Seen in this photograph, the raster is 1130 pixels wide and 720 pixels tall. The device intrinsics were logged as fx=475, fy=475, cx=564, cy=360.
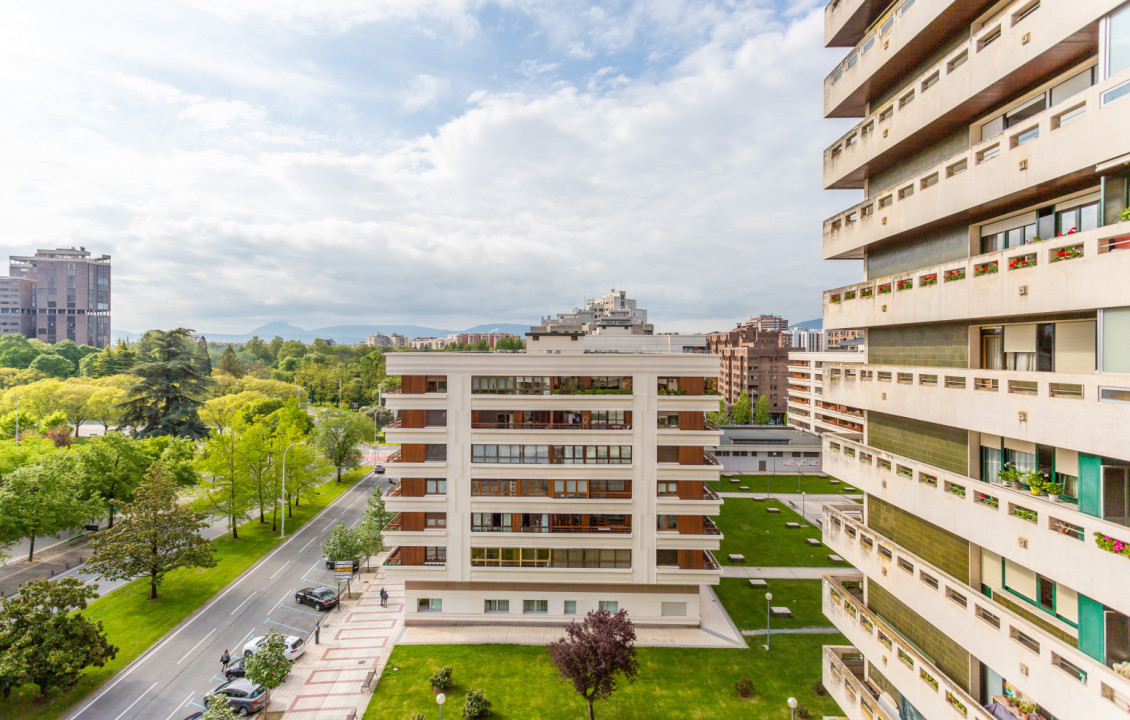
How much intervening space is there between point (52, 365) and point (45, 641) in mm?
121722

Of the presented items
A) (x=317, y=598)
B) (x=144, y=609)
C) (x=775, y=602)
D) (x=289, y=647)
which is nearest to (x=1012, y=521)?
(x=775, y=602)

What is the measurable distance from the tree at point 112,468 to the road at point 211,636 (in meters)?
14.1

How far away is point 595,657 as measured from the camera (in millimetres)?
21891

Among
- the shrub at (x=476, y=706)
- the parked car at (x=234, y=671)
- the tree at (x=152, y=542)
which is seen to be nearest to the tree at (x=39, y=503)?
the tree at (x=152, y=542)

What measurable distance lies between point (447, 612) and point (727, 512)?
112 ft

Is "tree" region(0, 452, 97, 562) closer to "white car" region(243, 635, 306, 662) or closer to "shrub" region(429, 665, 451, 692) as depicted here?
"white car" region(243, 635, 306, 662)

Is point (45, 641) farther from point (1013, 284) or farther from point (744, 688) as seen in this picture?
point (1013, 284)

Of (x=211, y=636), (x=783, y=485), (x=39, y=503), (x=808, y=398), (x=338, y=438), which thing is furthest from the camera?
(x=808, y=398)

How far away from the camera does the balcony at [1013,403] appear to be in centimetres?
803

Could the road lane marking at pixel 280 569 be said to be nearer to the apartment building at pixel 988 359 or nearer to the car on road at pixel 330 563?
the car on road at pixel 330 563

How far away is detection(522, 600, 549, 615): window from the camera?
101 feet

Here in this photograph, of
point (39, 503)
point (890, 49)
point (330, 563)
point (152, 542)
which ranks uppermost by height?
point (890, 49)

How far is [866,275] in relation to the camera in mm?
16797

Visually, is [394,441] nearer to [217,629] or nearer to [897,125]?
[217,629]
